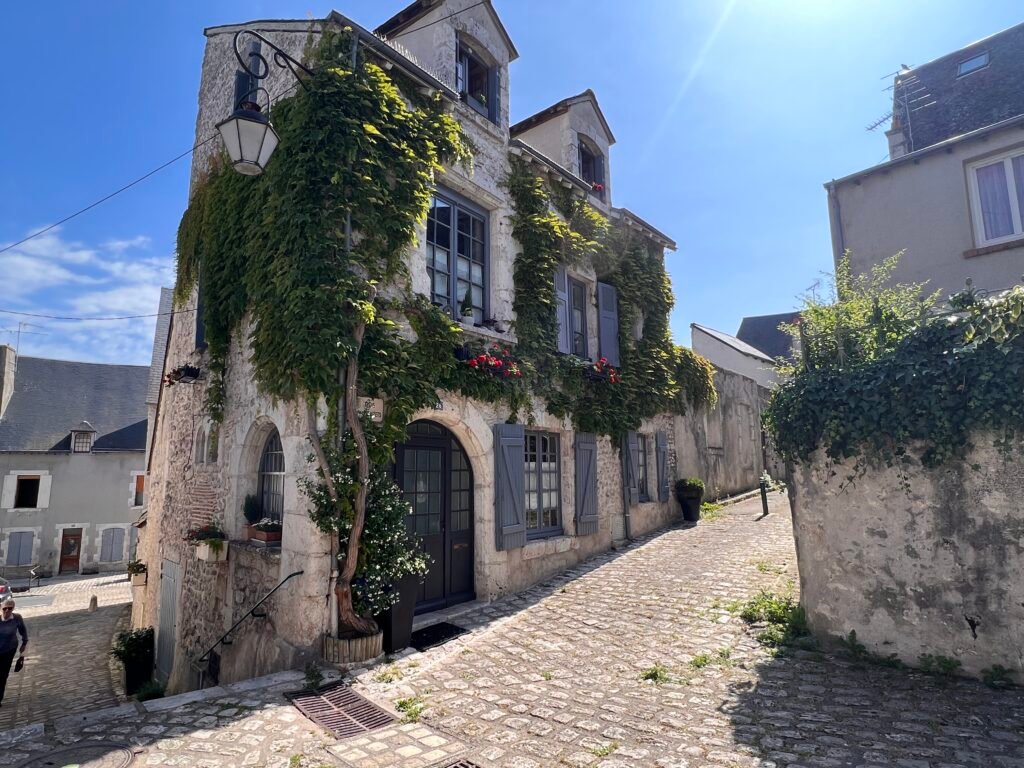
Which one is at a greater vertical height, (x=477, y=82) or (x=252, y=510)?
(x=477, y=82)

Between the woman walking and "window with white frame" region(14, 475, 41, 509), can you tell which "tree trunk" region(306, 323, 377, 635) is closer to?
the woman walking

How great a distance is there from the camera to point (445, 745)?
3.62 metres

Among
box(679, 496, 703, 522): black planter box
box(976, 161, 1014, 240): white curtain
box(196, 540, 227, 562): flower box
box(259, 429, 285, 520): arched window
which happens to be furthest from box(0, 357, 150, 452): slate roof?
box(976, 161, 1014, 240): white curtain

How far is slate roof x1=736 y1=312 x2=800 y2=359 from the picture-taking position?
26219 mm

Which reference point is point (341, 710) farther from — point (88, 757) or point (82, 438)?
point (82, 438)

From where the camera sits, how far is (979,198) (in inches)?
301

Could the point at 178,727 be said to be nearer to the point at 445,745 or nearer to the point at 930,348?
the point at 445,745

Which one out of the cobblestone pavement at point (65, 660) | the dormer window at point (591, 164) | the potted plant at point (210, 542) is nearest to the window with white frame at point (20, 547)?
Answer: the cobblestone pavement at point (65, 660)

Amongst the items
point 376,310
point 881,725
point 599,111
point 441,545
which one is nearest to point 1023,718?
point 881,725

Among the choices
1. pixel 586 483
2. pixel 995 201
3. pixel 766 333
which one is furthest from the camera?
pixel 766 333

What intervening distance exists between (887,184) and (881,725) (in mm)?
7646

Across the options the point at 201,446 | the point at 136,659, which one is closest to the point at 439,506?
the point at 201,446

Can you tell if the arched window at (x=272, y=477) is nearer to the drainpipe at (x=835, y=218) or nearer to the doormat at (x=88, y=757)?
the doormat at (x=88, y=757)

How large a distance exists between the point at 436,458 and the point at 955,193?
7780 mm
